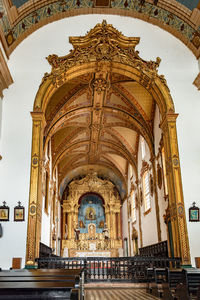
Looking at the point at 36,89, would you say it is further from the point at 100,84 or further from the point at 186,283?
the point at 186,283

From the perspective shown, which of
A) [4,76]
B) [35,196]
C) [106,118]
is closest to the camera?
[35,196]

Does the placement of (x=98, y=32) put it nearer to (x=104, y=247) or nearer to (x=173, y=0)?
(x=173, y=0)

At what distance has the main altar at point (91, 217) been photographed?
24.0 m

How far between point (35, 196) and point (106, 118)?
27.6 feet

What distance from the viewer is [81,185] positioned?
26016mm

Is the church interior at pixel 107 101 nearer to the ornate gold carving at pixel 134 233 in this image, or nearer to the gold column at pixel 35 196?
the gold column at pixel 35 196

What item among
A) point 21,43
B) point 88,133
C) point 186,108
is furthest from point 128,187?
point 21,43

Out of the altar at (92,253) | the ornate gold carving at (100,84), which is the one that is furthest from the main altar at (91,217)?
the ornate gold carving at (100,84)

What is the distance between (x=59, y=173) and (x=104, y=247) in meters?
6.82

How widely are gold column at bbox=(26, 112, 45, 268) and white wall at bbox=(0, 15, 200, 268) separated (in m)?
0.17

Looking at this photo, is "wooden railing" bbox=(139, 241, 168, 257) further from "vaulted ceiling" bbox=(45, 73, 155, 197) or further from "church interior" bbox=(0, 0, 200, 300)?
"vaulted ceiling" bbox=(45, 73, 155, 197)

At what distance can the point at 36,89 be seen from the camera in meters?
10.6

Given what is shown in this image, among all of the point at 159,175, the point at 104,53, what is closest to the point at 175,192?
the point at 159,175

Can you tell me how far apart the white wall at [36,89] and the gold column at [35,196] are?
0.17 metres
